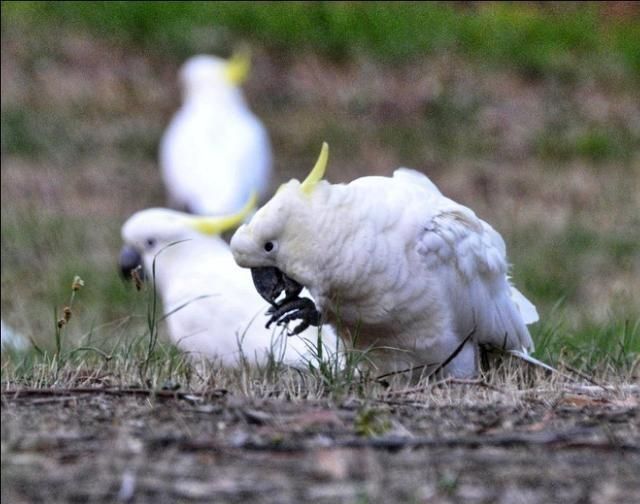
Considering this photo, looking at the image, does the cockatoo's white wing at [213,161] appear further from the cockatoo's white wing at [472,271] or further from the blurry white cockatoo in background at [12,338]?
the cockatoo's white wing at [472,271]


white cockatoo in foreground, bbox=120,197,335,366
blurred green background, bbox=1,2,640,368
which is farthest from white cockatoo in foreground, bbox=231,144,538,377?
blurred green background, bbox=1,2,640,368

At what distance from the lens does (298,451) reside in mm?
2146

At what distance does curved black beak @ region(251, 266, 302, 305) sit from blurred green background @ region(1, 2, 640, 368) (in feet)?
13.9

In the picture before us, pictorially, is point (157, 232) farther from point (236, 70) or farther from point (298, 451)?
point (236, 70)

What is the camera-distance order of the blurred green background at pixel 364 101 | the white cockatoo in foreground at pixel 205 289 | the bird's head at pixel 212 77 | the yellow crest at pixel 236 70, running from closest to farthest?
the white cockatoo in foreground at pixel 205 289
the blurred green background at pixel 364 101
the bird's head at pixel 212 77
the yellow crest at pixel 236 70

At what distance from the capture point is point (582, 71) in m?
10.1

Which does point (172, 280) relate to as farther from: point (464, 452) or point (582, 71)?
point (582, 71)

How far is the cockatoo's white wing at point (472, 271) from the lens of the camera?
10.8 feet

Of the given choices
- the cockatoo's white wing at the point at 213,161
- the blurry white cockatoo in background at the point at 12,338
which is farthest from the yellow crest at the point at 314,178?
the cockatoo's white wing at the point at 213,161

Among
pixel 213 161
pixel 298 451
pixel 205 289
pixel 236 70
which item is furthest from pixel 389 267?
pixel 236 70

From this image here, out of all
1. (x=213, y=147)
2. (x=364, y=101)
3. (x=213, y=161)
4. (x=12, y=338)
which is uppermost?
(x=364, y=101)

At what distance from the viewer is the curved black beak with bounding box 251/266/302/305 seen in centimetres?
328

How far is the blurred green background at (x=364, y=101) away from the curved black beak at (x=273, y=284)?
425 centimetres

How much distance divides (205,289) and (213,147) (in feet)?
11.4
